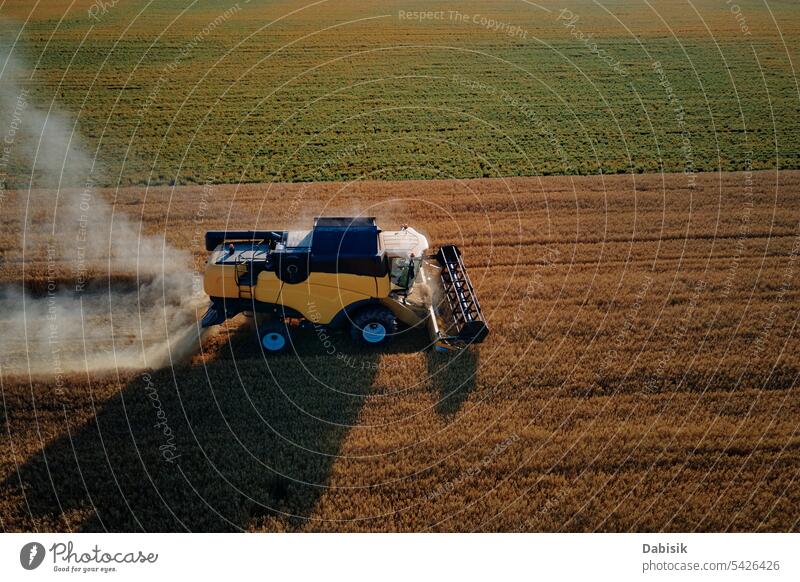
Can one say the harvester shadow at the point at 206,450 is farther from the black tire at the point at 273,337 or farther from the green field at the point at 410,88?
the green field at the point at 410,88

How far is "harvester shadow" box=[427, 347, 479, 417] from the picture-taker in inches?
514

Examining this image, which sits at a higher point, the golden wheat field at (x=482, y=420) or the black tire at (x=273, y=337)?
the black tire at (x=273, y=337)

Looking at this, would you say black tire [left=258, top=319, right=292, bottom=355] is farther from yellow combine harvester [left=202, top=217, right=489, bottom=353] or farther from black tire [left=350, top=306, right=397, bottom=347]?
black tire [left=350, top=306, right=397, bottom=347]

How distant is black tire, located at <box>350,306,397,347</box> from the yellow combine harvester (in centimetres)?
2

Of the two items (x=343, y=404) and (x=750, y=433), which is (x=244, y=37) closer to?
(x=343, y=404)

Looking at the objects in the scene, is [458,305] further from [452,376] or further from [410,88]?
[410,88]

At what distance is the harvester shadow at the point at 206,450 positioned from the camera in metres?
10.6

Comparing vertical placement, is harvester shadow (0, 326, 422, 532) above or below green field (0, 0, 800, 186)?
below

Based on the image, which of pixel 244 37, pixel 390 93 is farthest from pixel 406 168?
pixel 244 37

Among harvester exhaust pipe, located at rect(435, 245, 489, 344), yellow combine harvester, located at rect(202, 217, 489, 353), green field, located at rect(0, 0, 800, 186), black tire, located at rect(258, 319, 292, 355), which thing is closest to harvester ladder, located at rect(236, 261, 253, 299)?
yellow combine harvester, located at rect(202, 217, 489, 353)

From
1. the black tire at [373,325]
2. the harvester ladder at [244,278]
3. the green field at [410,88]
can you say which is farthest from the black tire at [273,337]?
the green field at [410,88]

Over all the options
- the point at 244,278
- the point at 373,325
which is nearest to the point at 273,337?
the point at 244,278

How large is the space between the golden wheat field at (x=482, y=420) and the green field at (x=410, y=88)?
1009 cm

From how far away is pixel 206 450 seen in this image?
38.8ft
